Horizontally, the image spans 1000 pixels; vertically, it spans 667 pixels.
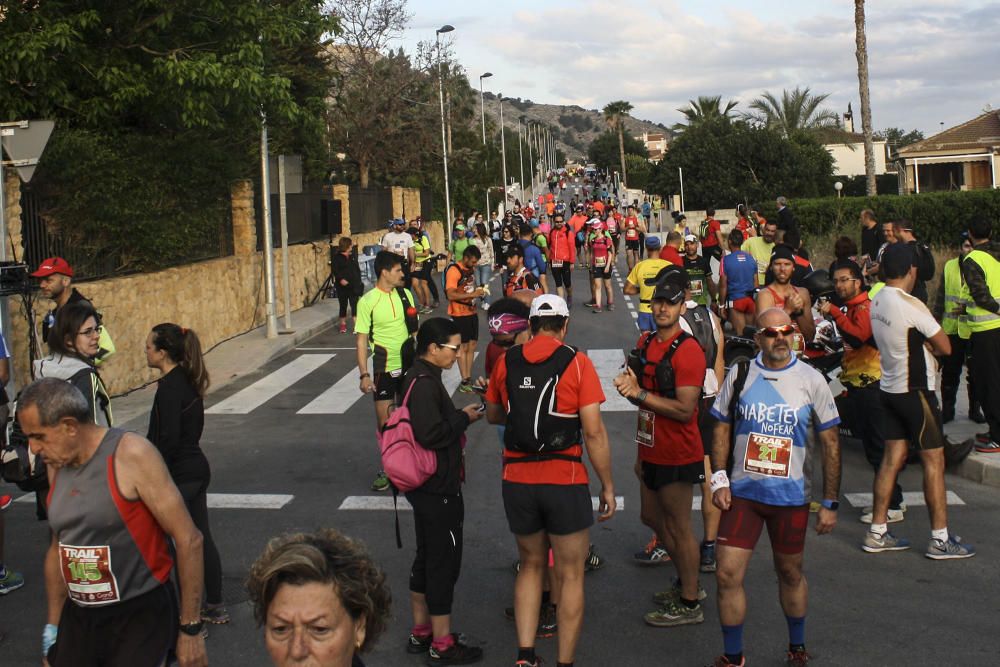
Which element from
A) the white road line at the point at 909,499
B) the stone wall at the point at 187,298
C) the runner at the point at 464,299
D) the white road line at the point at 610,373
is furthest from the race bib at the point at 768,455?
the stone wall at the point at 187,298

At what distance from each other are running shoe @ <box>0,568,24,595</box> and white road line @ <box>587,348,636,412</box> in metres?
6.28

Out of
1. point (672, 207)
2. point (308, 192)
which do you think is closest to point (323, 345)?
point (308, 192)

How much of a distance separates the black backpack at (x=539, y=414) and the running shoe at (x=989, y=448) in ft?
18.1

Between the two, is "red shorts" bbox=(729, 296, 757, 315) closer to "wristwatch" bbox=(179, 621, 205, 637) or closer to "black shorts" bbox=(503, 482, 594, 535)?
"black shorts" bbox=(503, 482, 594, 535)

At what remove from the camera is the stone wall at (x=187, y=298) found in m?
13.1

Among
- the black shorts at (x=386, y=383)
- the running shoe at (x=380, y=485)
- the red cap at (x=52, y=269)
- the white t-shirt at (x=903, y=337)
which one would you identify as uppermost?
the red cap at (x=52, y=269)

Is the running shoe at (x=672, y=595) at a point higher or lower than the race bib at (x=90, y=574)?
lower

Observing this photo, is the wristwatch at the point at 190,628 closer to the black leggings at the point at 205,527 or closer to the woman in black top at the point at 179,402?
the woman in black top at the point at 179,402

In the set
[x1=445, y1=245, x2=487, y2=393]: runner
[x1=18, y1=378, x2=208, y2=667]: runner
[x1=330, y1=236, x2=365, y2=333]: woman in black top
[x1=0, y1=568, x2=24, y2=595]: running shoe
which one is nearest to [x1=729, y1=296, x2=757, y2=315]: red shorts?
[x1=445, y1=245, x2=487, y2=393]: runner

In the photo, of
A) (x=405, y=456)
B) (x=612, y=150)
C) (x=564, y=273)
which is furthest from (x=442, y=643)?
(x=612, y=150)

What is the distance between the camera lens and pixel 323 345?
1934cm

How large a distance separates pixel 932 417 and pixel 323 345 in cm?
1314

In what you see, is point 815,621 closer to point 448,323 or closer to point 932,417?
point 932,417

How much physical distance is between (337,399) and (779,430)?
912 cm
